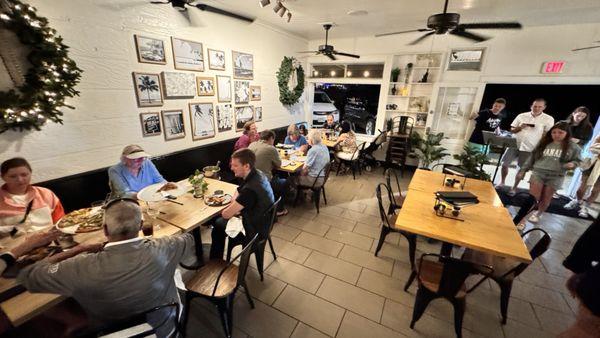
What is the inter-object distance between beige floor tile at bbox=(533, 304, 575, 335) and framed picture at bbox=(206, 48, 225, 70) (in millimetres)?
4824

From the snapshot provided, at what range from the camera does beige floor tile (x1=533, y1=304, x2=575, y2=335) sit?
6.47 feet

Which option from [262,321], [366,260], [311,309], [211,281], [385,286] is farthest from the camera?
[366,260]

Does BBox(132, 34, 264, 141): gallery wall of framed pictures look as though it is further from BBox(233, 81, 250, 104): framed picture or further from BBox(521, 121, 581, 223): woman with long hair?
BBox(521, 121, 581, 223): woman with long hair

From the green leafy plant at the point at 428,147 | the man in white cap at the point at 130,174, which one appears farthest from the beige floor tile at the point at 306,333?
the green leafy plant at the point at 428,147

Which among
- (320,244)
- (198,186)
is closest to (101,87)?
(198,186)

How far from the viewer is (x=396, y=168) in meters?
6.06

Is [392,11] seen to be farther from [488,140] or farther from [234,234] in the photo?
[234,234]

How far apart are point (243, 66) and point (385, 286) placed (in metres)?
4.08

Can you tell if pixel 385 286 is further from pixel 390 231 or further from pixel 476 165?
pixel 476 165

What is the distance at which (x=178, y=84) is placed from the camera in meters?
3.29

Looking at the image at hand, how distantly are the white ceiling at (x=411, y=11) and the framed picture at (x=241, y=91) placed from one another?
1120mm

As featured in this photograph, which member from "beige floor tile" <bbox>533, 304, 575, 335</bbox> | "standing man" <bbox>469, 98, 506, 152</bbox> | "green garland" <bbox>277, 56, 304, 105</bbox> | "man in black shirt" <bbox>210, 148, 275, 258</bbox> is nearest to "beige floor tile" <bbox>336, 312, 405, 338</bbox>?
"man in black shirt" <bbox>210, 148, 275, 258</bbox>

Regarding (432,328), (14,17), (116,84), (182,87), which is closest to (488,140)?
(432,328)

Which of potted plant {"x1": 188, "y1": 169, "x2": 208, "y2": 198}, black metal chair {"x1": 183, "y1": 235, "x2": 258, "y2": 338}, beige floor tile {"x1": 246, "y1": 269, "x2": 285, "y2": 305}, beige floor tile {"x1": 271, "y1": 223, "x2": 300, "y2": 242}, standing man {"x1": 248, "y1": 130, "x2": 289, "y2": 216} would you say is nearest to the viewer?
black metal chair {"x1": 183, "y1": 235, "x2": 258, "y2": 338}
